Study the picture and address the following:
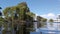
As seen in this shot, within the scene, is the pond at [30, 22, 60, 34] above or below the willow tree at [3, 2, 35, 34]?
below

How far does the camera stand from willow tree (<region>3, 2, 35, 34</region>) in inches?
235

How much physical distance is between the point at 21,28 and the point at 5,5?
1.05 m

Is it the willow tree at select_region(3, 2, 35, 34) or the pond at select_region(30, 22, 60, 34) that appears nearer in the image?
the willow tree at select_region(3, 2, 35, 34)

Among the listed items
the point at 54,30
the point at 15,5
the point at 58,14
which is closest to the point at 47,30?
the point at 54,30

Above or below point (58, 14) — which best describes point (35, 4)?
above

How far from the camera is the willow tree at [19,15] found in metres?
5.96

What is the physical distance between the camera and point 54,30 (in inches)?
241

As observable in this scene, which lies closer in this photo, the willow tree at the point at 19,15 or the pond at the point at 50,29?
the willow tree at the point at 19,15

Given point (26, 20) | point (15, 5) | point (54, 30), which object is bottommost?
point (54, 30)

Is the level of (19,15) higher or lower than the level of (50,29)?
higher

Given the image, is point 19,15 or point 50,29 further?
point 50,29

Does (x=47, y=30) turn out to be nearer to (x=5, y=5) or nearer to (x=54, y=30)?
(x=54, y=30)

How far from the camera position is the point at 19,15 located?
5988 millimetres

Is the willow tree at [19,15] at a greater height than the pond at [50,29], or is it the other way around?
the willow tree at [19,15]
